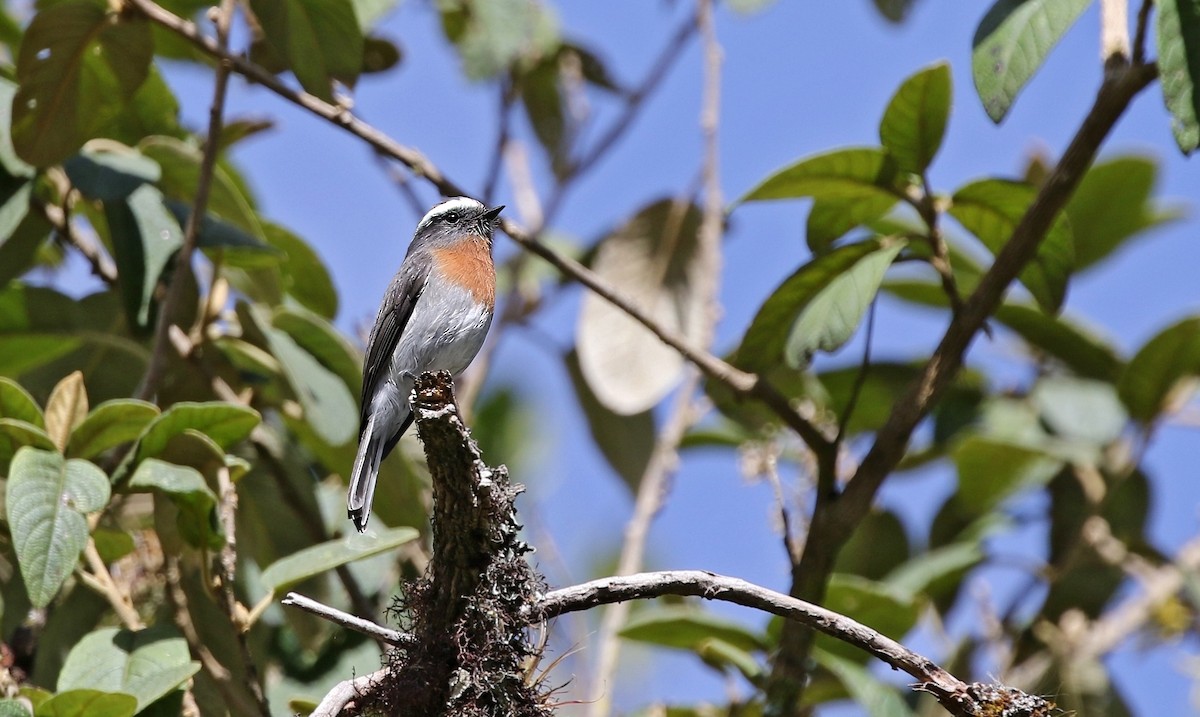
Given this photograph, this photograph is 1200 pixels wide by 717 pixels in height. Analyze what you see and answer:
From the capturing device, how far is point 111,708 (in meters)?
3.12

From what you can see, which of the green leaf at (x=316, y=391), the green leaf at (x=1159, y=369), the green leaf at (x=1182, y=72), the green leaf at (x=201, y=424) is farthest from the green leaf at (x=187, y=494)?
the green leaf at (x=1159, y=369)

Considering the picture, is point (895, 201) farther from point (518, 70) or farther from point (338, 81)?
point (518, 70)

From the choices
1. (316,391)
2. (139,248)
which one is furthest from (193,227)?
(316,391)

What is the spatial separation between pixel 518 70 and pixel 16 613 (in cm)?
344

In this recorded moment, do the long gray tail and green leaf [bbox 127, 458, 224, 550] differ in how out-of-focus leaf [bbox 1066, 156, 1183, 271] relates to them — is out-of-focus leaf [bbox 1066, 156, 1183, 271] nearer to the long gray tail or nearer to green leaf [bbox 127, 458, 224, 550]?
the long gray tail

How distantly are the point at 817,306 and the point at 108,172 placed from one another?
2.40m

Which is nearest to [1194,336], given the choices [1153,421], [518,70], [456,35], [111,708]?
[1153,421]

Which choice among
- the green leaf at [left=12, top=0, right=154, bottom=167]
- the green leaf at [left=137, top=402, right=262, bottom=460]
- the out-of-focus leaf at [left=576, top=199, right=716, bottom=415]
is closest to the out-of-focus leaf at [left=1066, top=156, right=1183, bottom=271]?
the out-of-focus leaf at [left=576, top=199, right=716, bottom=415]

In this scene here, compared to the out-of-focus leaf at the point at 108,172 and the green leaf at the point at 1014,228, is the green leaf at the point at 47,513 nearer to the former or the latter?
the out-of-focus leaf at the point at 108,172

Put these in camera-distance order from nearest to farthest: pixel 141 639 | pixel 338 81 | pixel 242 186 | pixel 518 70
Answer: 1. pixel 141 639
2. pixel 338 81
3. pixel 242 186
4. pixel 518 70

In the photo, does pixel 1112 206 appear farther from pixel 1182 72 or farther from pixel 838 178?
pixel 1182 72

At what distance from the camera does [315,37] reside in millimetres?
4516

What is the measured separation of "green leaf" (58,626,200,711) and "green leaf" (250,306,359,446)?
0.87m

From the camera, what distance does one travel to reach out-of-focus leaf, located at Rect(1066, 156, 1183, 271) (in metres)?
5.93
